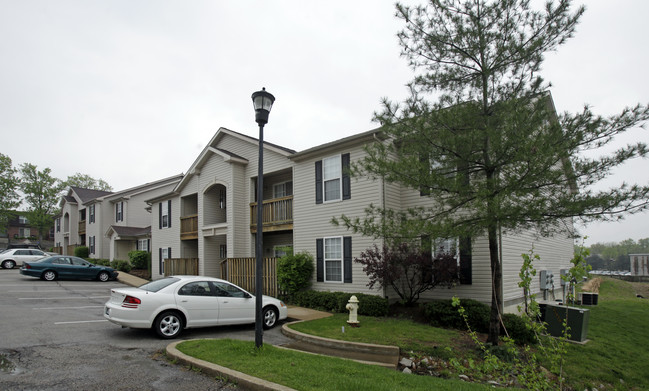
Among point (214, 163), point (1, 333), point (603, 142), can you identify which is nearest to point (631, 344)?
point (603, 142)

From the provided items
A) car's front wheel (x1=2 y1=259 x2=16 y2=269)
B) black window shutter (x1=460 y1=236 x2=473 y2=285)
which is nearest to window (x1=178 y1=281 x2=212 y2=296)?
black window shutter (x1=460 y1=236 x2=473 y2=285)

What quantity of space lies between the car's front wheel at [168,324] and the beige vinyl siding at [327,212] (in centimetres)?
653

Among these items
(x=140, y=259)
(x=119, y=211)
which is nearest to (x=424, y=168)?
(x=140, y=259)

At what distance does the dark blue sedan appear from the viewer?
70.6 ft

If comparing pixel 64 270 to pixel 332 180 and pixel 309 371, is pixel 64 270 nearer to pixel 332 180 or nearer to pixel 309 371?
pixel 332 180

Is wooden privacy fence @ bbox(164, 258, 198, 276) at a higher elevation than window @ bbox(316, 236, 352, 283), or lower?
lower

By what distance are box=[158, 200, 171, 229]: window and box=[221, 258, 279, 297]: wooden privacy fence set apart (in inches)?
330

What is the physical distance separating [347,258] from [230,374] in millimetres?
8652

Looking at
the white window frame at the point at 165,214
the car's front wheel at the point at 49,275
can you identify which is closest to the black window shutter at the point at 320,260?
the white window frame at the point at 165,214

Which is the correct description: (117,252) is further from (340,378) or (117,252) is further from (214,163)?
(340,378)

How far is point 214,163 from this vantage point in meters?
20.4

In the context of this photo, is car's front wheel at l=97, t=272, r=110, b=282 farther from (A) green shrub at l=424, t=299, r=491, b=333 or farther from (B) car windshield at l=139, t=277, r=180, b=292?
(A) green shrub at l=424, t=299, r=491, b=333

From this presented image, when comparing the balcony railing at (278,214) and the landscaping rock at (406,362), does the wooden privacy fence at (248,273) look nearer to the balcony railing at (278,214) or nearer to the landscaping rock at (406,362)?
the balcony railing at (278,214)

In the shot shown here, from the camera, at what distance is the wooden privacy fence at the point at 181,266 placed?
70.1ft
